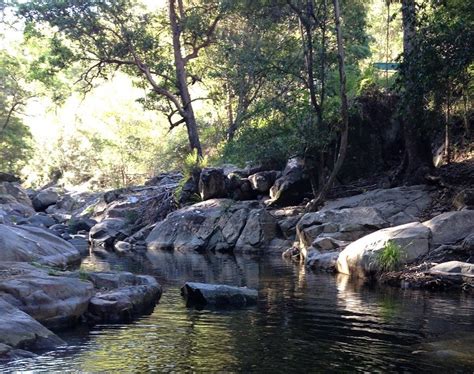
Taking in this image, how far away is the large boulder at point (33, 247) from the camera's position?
11.2m

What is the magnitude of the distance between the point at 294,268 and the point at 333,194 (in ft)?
20.2

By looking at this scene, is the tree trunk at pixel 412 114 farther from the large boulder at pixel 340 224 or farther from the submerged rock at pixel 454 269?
the submerged rock at pixel 454 269

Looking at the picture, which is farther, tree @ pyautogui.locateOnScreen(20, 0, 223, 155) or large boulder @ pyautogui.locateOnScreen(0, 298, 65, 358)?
tree @ pyautogui.locateOnScreen(20, 0, 223, 155)

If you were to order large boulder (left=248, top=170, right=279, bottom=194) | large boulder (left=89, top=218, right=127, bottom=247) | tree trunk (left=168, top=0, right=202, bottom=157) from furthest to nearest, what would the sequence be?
tree trunk (left=168, top=0, right=202, bottom=157), large boulder (left=89, top=218, right=127, bottom=247), large boulder (left=248, top=170, right=279, bottom=194)

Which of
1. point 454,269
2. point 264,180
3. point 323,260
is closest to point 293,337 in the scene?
point 454,269

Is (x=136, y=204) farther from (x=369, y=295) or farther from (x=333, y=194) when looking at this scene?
(x=369, y=295)

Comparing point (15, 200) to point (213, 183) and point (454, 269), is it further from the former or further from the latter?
point (454, 269)

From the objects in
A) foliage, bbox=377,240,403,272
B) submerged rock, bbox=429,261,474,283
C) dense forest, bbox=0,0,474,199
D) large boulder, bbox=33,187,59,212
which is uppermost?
dense forest, bbox=0,0,474,199

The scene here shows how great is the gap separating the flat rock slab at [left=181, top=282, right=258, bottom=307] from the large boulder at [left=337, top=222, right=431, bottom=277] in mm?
3488

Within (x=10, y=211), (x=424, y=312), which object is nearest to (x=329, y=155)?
(x=424, y=312)

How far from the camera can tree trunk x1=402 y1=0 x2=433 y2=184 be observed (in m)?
14.2

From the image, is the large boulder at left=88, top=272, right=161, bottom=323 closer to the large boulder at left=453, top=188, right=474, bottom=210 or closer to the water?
the water

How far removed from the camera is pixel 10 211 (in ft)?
99.6

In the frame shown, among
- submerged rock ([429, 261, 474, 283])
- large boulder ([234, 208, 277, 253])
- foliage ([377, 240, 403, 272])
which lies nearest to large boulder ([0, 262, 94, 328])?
foliage ([377, 240, 403, 272])
